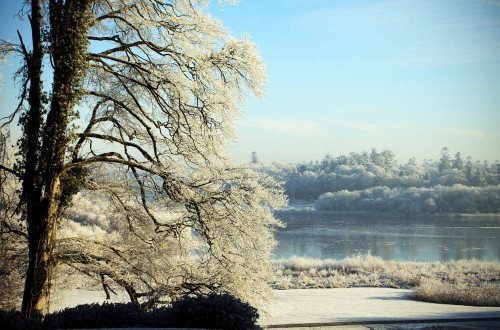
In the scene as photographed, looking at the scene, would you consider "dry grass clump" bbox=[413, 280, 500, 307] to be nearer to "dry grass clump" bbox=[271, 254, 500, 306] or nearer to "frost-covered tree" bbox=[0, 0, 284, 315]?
"dry grass clump" bbox=[271, 254, 500, 306]

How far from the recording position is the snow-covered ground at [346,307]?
10.7 meters

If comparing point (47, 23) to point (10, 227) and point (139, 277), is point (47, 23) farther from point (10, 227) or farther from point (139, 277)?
point (139, 277)

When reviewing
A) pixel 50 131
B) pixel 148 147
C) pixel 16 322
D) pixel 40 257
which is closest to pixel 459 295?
pixel 148 147

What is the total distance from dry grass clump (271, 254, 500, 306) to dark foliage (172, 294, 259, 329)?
10085mm

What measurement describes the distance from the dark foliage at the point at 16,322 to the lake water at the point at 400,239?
2326cm

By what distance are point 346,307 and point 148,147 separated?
739 cm

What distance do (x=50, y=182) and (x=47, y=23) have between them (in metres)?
2.60

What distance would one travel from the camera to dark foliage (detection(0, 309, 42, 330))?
5.81 metres

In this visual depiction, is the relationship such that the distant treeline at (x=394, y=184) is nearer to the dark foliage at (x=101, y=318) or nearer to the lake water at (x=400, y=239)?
the lake water at (x=400, y=239)

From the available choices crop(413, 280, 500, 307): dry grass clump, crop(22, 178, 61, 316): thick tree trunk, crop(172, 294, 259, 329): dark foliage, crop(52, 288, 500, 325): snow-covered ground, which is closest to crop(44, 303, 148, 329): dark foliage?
crop(172, 294, 259, 329): dark foliage

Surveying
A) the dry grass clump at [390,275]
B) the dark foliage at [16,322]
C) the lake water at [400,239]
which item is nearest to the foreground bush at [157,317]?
the dark foliage at [16,322]

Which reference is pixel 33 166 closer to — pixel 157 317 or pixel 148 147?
pixel 148 147

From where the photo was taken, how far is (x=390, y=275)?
783 inches

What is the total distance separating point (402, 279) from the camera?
19.2 m
